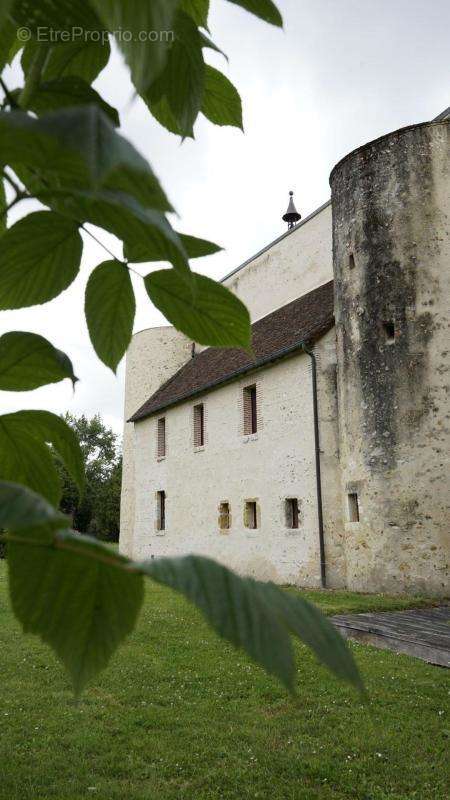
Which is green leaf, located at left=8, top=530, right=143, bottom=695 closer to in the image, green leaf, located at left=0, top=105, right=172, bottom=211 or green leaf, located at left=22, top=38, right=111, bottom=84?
green leaf, located at left=0, top=105, right=172, bottom=211

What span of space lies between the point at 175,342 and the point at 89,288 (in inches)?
922

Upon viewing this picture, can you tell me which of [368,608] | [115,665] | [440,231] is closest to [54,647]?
[115,665]

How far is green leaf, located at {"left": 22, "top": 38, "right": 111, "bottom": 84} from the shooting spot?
555 mm

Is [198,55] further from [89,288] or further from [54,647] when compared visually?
[54,647]

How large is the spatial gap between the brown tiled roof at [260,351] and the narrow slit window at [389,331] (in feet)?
6.31

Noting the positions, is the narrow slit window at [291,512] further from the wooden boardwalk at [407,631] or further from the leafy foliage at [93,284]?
the leafy foliage at [93,284]

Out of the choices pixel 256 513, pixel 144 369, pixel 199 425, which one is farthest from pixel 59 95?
pixel 144 369

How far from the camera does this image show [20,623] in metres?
0.43

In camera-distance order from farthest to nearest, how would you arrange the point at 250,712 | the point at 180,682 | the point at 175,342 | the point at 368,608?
the point at 175,342, the point at 368,608, the point at 180,682, the point at 250,712

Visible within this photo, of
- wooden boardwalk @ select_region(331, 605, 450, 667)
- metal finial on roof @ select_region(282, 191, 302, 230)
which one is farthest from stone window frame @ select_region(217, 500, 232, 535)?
metal finial on roof @ select_region(282, 191, 302, 230)

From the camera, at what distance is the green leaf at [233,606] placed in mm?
308

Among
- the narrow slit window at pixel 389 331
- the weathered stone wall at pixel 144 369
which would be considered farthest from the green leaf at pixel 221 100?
the weathered stone wall at pixel 144 369

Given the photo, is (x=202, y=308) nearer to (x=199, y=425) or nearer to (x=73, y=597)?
(x=73, y=597)

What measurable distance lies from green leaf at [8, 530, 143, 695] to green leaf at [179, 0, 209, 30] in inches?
21.5
